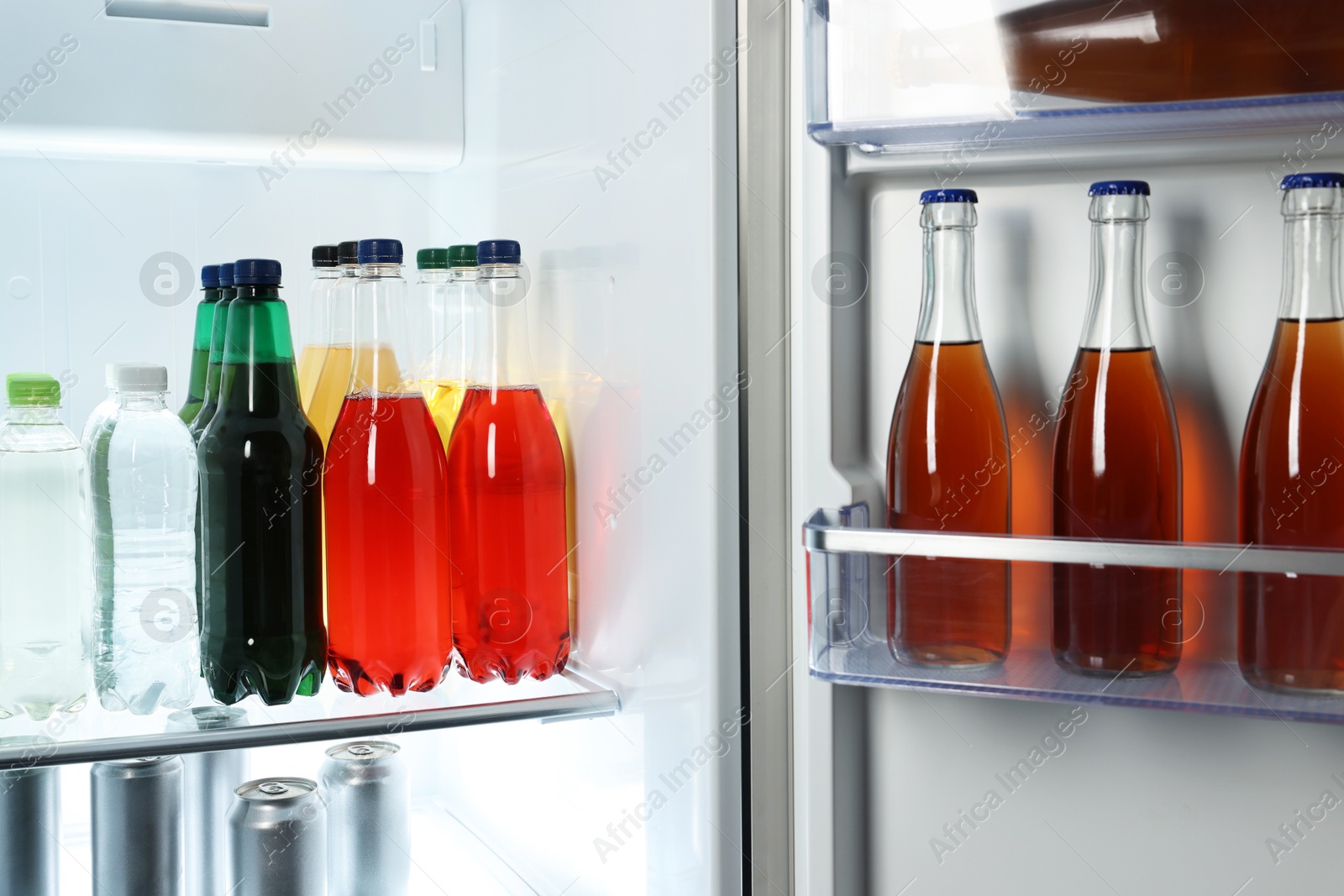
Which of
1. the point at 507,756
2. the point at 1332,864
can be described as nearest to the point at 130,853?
the point at 507,756

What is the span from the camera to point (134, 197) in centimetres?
125

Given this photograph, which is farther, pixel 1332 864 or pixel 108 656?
pixel 108 656

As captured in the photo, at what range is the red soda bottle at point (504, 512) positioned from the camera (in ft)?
3.31

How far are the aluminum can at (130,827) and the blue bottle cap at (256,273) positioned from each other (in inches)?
15.5

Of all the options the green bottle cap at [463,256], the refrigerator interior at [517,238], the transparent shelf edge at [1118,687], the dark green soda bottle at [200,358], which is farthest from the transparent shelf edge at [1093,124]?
the dark green soda bottle at [200,358]

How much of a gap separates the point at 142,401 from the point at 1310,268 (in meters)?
0.88

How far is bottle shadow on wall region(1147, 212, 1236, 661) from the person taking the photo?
0.69m

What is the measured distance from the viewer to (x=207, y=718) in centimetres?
86

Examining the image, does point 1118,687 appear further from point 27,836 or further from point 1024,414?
point 27,836

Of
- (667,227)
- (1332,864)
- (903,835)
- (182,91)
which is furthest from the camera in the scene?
(182,91)

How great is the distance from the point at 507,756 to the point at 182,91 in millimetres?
801

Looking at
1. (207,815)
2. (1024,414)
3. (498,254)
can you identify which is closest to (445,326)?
(498,254)

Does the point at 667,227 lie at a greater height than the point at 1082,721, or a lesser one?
greater

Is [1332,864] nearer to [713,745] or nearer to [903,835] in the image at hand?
[903,835]
